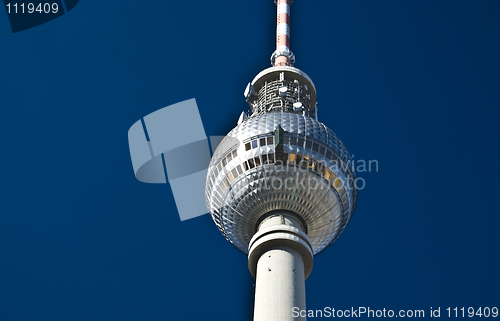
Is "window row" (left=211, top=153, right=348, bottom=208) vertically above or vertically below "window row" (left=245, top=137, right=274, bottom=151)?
below

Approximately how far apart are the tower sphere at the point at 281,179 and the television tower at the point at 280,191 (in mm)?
70

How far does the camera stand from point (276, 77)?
49.1m

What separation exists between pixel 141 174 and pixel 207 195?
15925 mm

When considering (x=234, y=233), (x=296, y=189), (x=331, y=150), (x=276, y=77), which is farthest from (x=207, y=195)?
(x=276, y=77)

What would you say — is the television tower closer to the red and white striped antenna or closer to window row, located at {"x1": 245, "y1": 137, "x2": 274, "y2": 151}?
window row, located at {"x1": 245, "y1": 137, "x2": 274, "y2": 151}

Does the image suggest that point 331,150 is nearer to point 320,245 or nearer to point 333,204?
point 333,204

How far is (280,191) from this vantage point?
36.7m

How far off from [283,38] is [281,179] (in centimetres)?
2475

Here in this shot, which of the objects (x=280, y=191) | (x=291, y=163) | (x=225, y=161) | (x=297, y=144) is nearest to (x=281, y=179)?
(x=280, y=191)

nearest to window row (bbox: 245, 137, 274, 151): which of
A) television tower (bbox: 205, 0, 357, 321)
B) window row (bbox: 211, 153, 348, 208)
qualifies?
television tower (bbox: 205, 0, 357, 321)

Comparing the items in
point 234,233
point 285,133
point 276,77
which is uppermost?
point 276,77

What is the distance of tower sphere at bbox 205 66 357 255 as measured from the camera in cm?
3675

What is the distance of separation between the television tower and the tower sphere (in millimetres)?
70

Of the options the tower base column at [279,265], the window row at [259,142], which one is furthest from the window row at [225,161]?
the tower base column at [279,265]
